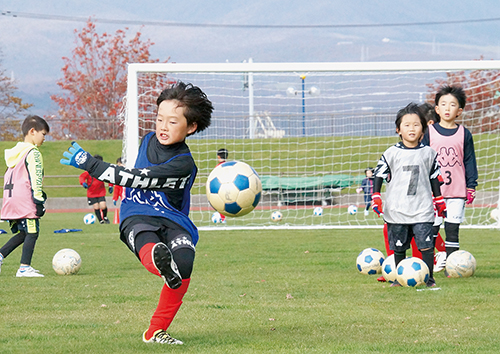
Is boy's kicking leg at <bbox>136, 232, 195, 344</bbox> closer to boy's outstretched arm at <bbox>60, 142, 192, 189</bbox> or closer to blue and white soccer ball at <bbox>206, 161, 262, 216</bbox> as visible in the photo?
boy's outstretched arm at <bbox>60, 142, 192, 189</bbox>

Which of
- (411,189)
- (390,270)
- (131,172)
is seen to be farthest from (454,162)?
(131,172)

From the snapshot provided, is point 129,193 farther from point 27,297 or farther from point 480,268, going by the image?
point 480,268

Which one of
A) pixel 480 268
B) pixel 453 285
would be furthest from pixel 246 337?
pixel 480 268

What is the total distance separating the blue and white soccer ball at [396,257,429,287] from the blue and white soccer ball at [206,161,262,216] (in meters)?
1.91

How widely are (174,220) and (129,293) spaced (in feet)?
7.82

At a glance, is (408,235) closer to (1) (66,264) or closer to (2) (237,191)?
(2) (237,191)

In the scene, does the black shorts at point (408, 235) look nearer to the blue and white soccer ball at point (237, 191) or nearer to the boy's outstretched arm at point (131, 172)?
the blue and white soccer ball at point (237, 191)

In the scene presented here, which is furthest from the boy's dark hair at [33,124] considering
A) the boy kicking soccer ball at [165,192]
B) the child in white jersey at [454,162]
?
the child in white jersey at [454,162]

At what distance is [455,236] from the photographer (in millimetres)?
7883

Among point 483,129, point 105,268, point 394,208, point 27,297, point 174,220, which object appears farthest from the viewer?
point 483,129

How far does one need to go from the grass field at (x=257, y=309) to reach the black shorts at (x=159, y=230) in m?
0.67

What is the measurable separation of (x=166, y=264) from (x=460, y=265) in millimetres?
4700

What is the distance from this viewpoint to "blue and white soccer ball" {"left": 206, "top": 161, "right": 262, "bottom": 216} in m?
5.69

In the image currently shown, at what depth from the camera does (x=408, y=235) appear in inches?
265
